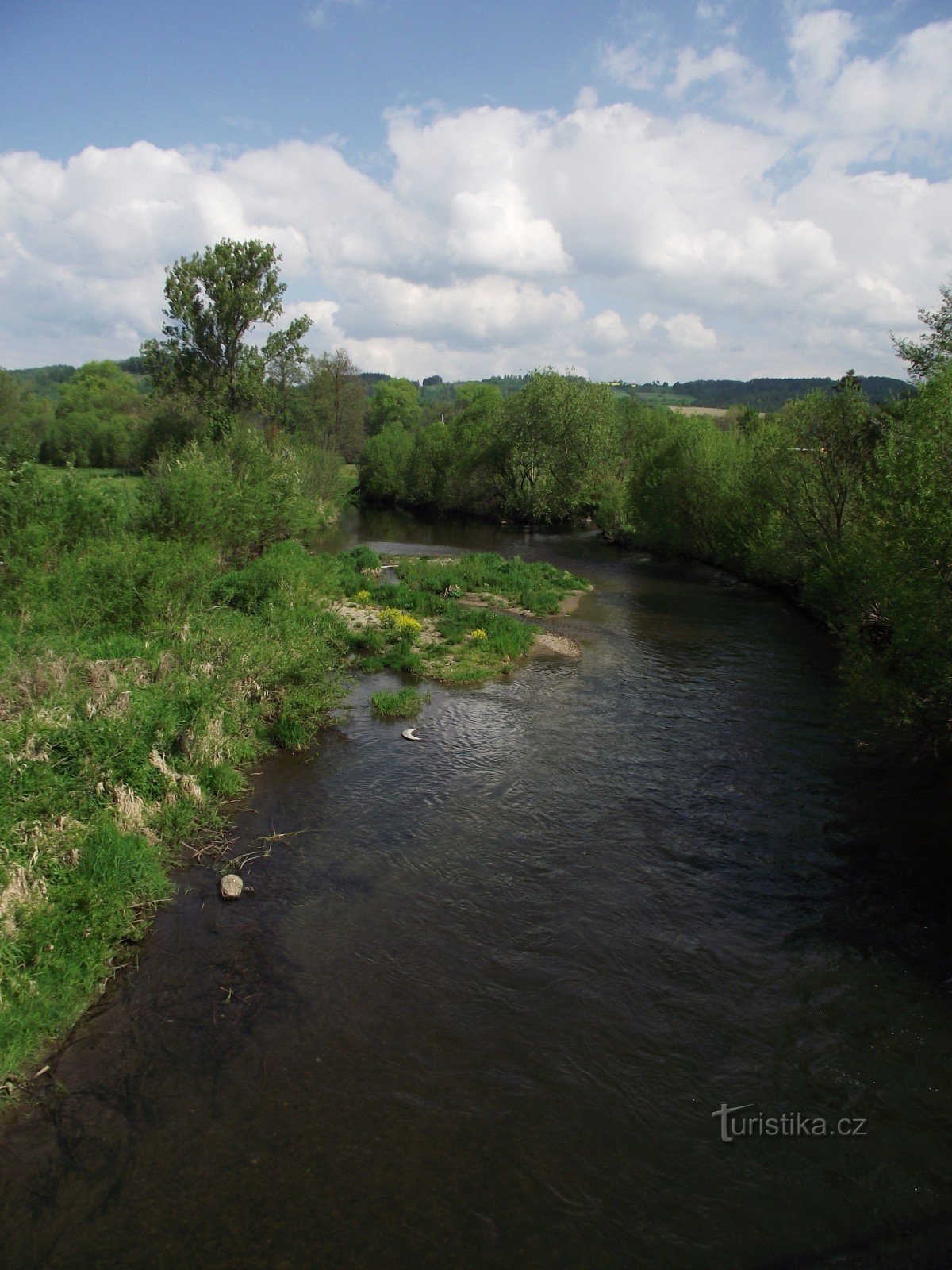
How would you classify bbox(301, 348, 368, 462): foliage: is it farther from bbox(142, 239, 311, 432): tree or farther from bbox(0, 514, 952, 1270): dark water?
bbox(0, 514, 952, 1270): dark water

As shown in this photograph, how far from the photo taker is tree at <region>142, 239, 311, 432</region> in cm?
4756

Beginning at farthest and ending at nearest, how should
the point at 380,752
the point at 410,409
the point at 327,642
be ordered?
the point at 410,409, the point at 327,642, the point at 380,752

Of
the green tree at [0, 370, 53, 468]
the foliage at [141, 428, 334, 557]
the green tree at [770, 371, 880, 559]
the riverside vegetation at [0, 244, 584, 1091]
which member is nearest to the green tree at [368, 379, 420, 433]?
the green tree at [0, 370, 53, 468]

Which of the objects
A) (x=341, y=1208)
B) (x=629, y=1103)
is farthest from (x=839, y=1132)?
(x=341, y=1208)

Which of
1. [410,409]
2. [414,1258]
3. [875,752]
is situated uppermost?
[410,409]

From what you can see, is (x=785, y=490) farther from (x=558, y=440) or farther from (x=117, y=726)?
(x=558, y=440)

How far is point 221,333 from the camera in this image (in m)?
49.0

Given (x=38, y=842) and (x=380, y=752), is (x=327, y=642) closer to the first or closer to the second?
(x=380, y=752)

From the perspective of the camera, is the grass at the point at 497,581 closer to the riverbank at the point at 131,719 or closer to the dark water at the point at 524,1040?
the riverbank at the point at 131,719

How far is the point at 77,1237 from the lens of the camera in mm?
6691

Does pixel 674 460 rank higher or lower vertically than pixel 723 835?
higher

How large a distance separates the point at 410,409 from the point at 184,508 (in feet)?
355

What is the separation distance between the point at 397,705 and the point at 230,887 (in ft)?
28.8

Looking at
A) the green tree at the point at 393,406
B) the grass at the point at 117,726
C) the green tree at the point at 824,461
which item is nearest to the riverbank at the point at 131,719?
the grass at the point at 117,726
